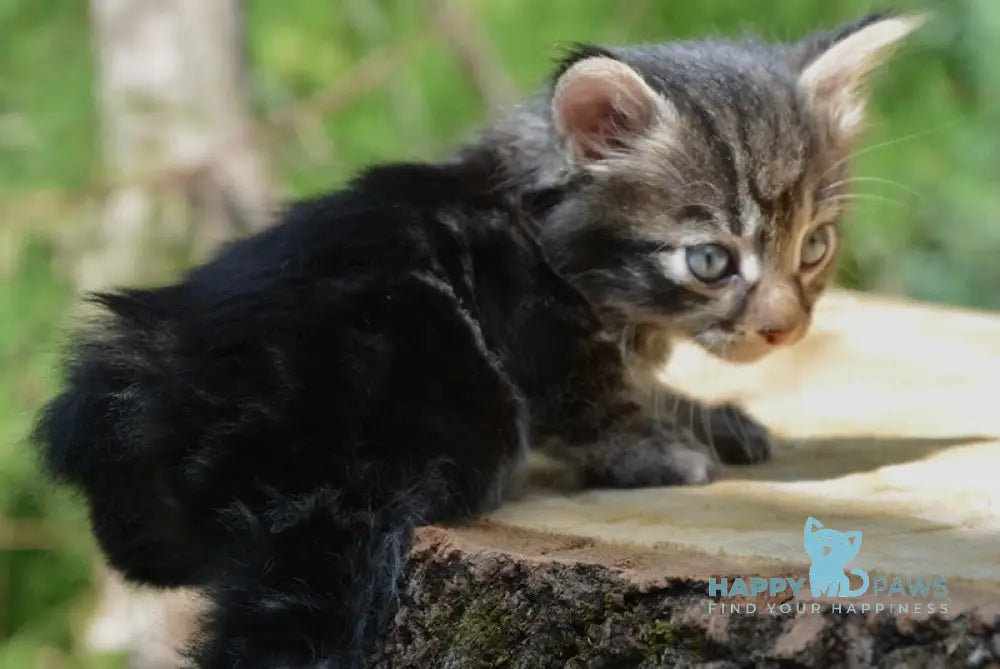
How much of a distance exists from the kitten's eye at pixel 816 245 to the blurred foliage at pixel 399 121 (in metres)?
1.60

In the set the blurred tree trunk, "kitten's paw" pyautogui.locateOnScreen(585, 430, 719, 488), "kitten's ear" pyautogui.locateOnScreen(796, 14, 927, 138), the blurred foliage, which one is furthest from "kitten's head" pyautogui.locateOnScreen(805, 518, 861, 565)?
the blurred foliage

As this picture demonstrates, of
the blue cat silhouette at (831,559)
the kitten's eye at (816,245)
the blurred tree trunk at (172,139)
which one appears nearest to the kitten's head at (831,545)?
→ the blue cat silhouette at (831,559)

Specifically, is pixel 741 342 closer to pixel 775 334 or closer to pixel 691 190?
pixel 775 334

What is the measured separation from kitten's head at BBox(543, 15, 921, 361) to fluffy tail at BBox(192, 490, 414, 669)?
60cm

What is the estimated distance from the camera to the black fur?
148 cm

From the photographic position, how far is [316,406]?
5.10 ft

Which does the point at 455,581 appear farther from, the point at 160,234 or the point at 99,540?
the point at 160,234

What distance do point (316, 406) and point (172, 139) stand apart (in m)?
1.87

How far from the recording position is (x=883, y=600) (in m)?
1.14

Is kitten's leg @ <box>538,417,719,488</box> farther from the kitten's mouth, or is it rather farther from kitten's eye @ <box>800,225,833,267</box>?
kitten's eye @ <box>800,225,833,267</box>

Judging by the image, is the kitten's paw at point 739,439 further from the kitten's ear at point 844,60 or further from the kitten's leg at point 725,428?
the kitten's ear at point 844,60

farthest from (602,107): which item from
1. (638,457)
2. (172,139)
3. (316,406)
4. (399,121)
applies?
(399,121)

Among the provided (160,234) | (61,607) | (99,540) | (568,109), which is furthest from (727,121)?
(61,607)

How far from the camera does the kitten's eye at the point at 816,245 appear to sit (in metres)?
1.95
